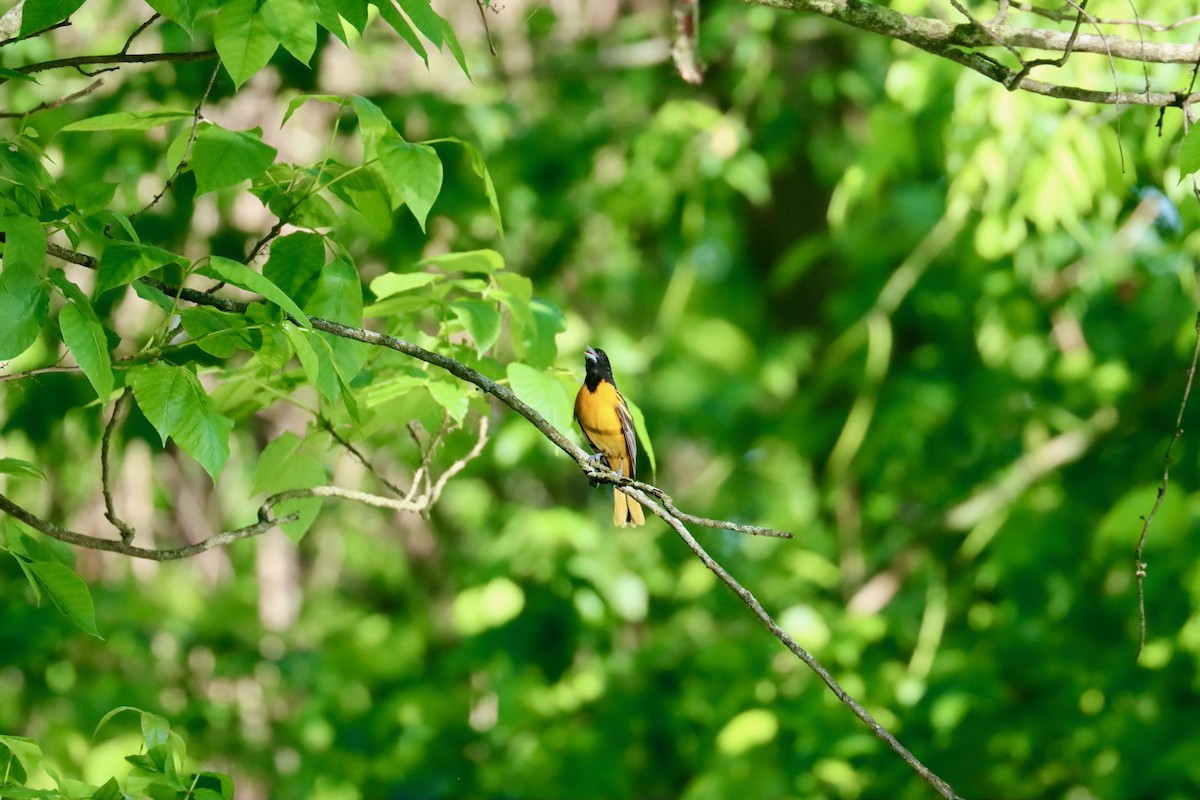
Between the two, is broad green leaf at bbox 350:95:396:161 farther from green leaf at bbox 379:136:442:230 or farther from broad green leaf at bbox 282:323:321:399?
broad green leaf at bbox 282:323:321:399

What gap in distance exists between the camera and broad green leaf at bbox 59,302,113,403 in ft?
5.01

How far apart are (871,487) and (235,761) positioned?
4.27m

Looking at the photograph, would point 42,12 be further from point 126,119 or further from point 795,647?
point 795,647

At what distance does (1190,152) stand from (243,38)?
1.46m

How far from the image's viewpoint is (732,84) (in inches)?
272

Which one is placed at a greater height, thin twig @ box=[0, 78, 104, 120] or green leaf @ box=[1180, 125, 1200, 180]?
green leaf @ box=[1180, 125, 1200, 180]

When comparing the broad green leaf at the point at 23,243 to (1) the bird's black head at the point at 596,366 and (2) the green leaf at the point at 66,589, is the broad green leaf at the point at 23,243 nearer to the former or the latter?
(2) the green leaf at the point at 66,589

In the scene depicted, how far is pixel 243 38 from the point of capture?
64.9 inches

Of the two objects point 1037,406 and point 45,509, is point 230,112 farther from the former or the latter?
point 1037,406

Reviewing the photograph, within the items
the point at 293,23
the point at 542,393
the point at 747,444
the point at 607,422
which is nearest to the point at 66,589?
the point at 542,393

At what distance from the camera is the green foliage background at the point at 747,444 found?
4.87 m

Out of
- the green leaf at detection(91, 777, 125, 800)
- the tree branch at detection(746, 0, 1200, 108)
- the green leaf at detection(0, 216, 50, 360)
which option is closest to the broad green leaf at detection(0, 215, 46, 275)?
the green leaf at detection(0, 216, 50, 360)

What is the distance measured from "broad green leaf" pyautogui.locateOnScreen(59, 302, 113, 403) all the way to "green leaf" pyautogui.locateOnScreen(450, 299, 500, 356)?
0.68 meters

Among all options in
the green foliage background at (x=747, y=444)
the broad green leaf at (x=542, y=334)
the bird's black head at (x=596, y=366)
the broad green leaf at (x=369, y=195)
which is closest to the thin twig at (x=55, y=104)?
the broad green leaf at (x=369, y=195)
